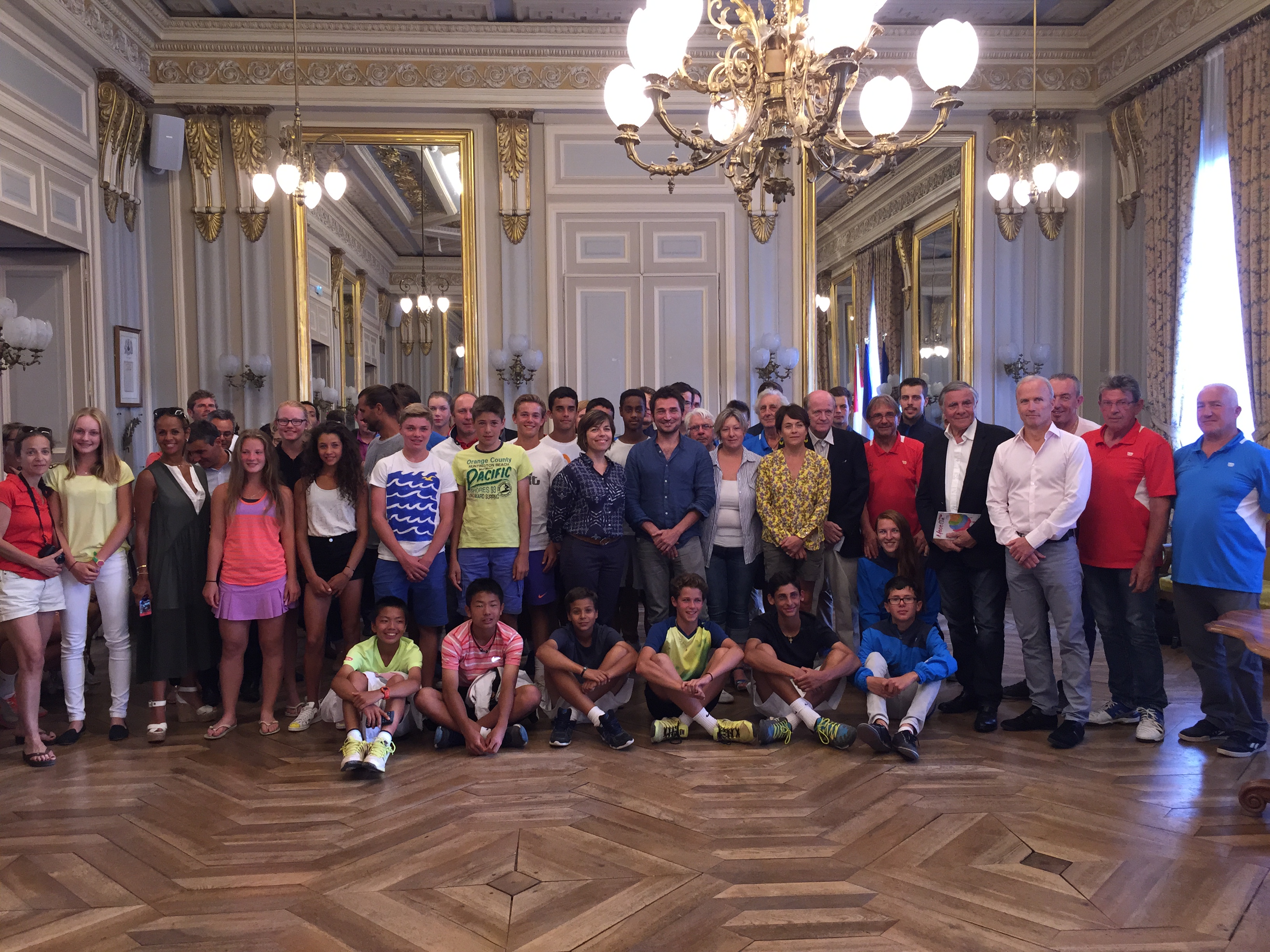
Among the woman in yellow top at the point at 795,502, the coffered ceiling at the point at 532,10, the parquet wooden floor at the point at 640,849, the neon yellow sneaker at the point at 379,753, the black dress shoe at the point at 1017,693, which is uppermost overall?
the coffered ceiling at the point at 532,10

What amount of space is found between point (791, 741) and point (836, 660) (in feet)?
1.24

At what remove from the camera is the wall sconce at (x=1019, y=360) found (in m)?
7.50

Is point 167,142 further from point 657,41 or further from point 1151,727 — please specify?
point 1151,727

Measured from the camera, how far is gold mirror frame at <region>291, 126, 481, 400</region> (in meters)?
7.30

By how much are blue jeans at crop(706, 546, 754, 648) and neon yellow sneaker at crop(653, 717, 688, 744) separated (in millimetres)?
754

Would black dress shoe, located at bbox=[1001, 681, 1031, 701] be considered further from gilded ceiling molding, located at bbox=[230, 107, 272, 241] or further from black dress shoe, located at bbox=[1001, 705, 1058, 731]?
gilded ceiling molding, located at bbox=[230, 107, 272, 241]

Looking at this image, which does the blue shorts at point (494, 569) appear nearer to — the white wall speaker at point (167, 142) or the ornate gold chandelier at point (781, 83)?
the ornate gold chandelier at point (781, 83)

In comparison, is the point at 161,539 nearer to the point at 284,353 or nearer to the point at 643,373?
the point at 284,353

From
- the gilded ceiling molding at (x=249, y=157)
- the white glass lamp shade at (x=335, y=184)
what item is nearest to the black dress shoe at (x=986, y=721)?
the white glass lamp shade at (x=335, y=184)

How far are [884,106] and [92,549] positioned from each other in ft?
11.9

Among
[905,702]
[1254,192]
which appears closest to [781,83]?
[905,702]

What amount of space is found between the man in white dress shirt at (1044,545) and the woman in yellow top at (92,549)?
11.9 ft

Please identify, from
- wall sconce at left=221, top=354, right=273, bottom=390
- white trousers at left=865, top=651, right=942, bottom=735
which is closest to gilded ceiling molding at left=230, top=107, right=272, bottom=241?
wall sconce at left=221, top=354, right=273, bottom=390

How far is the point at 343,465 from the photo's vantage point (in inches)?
162
